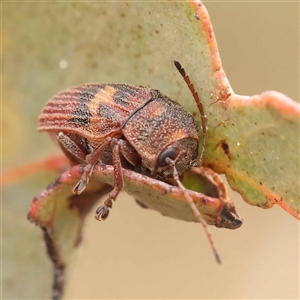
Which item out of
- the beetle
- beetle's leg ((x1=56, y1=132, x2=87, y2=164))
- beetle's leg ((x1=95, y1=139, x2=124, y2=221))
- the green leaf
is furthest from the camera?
beetle's leg ((x1=56, y1=132, x2=87, y2=164))

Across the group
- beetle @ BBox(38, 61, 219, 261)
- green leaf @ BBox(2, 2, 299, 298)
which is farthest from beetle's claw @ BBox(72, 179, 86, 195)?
green leaf @ BBox(2, 2, 299, 298)

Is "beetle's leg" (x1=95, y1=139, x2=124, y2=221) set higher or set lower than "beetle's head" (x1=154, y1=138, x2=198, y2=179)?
lower

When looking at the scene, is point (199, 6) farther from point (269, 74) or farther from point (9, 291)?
point (269, 74)

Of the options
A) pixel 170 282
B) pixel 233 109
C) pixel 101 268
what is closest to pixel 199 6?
pixel 233 109

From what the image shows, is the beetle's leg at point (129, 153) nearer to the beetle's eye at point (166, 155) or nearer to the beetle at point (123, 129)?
the beetle at point (123, 129)

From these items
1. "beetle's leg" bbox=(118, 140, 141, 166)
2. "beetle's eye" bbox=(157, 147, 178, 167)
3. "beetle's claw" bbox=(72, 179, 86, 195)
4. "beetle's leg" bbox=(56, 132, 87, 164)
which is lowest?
"beetle's leg" bbox=(56, 132, 87, 164)

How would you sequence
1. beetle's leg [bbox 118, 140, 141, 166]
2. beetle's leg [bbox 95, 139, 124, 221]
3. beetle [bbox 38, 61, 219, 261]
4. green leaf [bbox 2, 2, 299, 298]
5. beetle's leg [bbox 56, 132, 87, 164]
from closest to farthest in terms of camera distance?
1. green leaf [bbox 2, 2, 299, 298]
2. beetle's leg [bbox 95, 139, 124, 221]
3. beetle [bbox 38, 61, 219, 261]
4. beetle's leg [bbox 118, 140, 141, 166]
5. beetle's leg [bbox 56, 132, 87, 164]

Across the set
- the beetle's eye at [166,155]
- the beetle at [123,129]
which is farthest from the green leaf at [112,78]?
the beetle's eye at [166,155]

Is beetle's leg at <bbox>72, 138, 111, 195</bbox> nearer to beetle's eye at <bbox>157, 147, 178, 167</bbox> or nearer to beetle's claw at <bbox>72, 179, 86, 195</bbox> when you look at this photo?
beetle's claw at <bbox>72, 179, 86, 195</bbox>
